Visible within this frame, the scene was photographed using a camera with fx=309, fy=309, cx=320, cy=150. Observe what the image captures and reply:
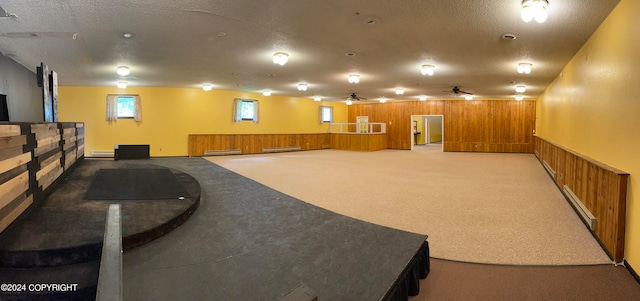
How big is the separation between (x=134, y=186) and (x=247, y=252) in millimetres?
2824

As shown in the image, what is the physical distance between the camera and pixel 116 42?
5289 mm

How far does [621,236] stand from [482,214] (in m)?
1.50

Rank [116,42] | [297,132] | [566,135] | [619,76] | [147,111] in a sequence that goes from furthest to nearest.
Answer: [297,132] → [147,111] → [566,135] → [116,42] → [619,76]

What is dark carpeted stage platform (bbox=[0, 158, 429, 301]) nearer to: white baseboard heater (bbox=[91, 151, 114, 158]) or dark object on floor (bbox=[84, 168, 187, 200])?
dark object on floor (bbox=[84, 168, 187, 200])

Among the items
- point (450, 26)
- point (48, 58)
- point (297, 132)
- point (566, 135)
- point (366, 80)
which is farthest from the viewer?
point (297, 132)

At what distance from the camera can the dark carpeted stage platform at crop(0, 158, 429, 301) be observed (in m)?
1.92

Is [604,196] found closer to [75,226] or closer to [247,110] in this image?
[75,226]

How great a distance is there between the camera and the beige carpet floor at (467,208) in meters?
2.96

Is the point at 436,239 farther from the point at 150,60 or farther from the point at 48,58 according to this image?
the point at 48,58

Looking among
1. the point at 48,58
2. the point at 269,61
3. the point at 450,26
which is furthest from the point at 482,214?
the point at 48,58

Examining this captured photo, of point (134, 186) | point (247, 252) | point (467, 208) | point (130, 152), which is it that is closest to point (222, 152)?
point (130, 152)

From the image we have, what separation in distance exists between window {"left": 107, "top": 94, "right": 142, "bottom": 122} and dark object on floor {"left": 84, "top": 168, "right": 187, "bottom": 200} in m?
6.17

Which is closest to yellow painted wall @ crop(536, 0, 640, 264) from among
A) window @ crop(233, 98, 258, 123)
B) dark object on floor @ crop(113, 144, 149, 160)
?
dark object on floor @ crop(113, 144, 149, 160)

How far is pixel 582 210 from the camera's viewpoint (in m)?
3.85
